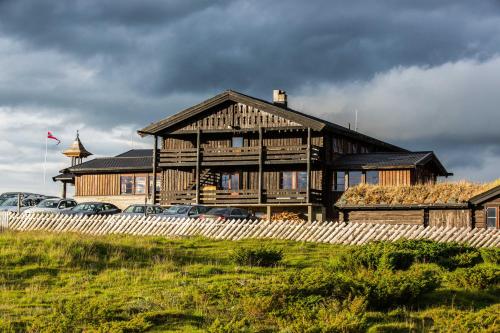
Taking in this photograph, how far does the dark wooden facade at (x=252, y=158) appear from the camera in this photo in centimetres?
4425

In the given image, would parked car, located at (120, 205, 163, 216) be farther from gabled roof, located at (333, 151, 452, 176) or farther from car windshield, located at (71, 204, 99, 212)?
gabled roof, located at (333, 151, 452, 176)

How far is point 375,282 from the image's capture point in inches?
563

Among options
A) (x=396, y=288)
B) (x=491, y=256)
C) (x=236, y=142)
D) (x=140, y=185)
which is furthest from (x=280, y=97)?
(x=396, y=288)

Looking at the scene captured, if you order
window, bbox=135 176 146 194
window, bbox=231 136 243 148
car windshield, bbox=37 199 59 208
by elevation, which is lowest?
car windshield, bbox=37 199 59 208

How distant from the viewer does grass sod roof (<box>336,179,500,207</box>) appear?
118 feet

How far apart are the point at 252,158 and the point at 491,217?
1526 centimetres

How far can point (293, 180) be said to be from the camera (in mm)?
46188

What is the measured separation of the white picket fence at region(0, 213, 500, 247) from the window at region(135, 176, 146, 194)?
1892 cm

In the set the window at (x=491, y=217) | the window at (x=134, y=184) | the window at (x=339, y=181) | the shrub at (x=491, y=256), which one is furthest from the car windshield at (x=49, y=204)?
the shrub at (x=491, y=256)

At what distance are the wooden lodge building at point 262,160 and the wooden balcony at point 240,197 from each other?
0.19ft

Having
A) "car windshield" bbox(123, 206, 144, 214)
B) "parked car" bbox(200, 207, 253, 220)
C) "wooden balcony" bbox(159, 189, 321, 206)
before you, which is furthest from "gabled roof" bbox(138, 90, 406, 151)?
"car windshield" bbox(123, 206, 144, 214)

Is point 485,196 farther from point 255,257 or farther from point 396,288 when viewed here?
point 396,288

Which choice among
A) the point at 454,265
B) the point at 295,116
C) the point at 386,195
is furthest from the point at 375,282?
the point at 295,116

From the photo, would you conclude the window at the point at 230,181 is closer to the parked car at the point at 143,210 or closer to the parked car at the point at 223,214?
the parked car at the point at 143,210
